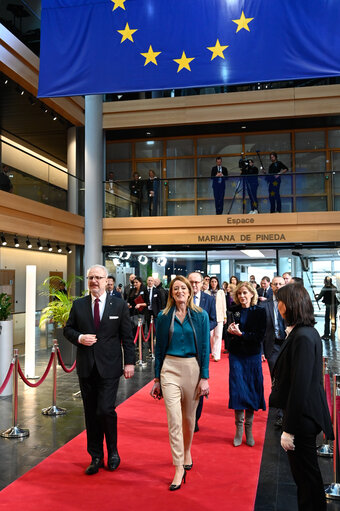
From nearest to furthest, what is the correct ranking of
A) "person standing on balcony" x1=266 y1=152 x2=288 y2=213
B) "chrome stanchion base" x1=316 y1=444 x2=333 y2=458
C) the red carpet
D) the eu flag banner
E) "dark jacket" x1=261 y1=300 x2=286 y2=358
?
the red carpet
"chrome stanchion base" x1=316 y1=444 x2=333 y2=458
the eu flag banner
"dark jacket" x1=261 y1=300 x2=286 y2=358
"person standing on balcony" x1=266 y1=152 x2=288 y2=213

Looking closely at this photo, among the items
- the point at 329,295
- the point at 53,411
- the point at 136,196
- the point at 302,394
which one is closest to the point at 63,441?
the point at 53,411

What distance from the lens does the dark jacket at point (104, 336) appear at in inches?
190

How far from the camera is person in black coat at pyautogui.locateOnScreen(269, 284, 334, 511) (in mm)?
3090

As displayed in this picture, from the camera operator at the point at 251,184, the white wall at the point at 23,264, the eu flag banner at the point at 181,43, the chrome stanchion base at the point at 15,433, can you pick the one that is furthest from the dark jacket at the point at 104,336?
the white wall at the point at 23,264

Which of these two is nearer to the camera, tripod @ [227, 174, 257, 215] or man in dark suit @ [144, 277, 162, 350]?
man in dark suit @ [144, 277, 162, 350]

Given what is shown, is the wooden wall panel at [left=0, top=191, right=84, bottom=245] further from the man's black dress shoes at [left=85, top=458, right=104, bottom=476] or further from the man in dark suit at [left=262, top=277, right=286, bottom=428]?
the man's black dress shoes at [left=85, top=458, right=104, bottom=476]

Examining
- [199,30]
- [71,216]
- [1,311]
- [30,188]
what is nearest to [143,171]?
[71,216]

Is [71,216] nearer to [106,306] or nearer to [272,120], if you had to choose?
[272,120]

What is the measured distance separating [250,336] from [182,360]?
129 cm

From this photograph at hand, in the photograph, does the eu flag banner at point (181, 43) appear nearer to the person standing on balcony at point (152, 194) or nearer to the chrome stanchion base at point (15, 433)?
the chrome stanchion base at point (15, 433)

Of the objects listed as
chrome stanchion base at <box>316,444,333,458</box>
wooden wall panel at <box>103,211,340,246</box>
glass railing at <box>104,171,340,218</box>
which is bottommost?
chrome stanchion base at <box>316,444,333,458</box>

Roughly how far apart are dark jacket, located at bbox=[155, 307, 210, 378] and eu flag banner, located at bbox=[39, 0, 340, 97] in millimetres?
3203

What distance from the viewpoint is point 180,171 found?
2117cm

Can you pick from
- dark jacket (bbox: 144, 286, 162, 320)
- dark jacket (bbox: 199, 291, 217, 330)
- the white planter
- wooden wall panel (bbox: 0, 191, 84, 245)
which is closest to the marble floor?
the white planter
